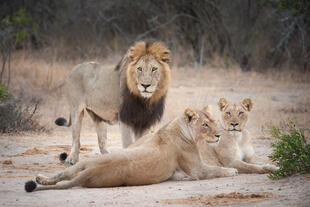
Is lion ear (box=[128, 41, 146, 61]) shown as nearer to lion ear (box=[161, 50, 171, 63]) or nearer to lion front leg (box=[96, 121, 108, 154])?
lion ear (box=[161, 50, 171, 63])

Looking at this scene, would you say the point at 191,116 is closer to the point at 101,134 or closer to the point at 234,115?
the point at 234,115

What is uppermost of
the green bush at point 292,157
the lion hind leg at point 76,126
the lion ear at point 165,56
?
the lion ear at point 165,56

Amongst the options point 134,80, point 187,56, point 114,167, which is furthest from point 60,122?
point 187,56

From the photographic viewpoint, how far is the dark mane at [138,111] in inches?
213

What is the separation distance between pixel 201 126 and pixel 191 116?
0.14m

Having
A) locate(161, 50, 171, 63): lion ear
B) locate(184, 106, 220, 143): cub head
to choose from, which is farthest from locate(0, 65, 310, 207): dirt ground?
locate(161, 50, 171, 63): lion ear

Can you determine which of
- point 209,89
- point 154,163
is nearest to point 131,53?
point 154,163

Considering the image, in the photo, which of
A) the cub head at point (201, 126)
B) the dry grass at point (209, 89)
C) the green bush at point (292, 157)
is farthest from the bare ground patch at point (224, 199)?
the dry grass at point (209, 89)

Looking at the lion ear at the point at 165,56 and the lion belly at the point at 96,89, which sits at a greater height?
the lion ear at the point at 165,56

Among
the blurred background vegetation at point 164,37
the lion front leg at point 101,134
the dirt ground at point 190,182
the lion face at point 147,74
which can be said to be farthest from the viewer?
the blurred background vegetation at point 164,37

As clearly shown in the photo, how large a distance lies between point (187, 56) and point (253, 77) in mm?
2328

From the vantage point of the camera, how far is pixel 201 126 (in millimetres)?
4520

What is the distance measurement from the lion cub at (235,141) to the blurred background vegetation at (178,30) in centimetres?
788

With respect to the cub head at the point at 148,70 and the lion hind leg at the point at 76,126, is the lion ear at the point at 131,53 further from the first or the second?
the lion hind leg at the point at 76,126
